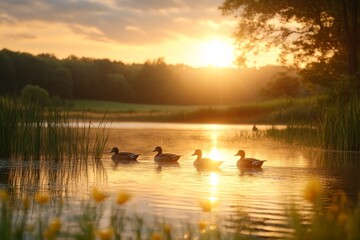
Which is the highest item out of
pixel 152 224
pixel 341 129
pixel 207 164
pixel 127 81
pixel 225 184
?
pixel 127 81

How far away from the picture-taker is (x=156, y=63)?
9200 cm

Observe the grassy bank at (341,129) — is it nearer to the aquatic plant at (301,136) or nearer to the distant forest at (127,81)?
the aquatic plant at (301,136)

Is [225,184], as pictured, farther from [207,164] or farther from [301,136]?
[301,136]

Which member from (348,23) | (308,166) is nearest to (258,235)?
(308,166)

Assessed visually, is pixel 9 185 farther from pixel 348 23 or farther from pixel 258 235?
pixel 348 23

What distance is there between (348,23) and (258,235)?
26.6 metres

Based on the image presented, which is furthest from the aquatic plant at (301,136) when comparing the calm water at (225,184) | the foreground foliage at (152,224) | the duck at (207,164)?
the foreground foliage at (152,224)

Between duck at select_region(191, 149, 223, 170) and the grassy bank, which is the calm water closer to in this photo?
duck at select_region(191, 149, 223, 170)

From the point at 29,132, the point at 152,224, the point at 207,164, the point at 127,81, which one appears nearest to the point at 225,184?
the point at 207,164

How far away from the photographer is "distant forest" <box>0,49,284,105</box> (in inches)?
3164

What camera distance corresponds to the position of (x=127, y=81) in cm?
9088

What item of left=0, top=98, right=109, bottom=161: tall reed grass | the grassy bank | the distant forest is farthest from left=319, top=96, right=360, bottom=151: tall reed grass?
the distant forest

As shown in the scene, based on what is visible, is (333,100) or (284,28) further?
(284,28)

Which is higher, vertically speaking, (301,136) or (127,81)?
(127,81)
